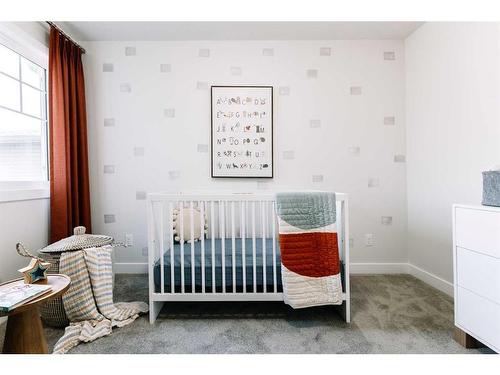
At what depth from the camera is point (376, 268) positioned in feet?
8.61

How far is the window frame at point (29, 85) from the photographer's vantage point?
5.97ft

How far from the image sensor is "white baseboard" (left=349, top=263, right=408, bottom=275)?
2609 mm

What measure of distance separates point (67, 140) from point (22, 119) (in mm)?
303

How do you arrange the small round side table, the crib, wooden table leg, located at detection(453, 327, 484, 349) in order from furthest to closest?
the crib
wooden table leg, located at detection(453, 327, 484, 349)
the small round side table

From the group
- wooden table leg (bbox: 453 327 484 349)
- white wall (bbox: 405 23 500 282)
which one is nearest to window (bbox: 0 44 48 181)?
wooden table leg (bbox: 453 327 484 349)

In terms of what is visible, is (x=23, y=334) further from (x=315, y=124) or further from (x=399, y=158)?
(x=399, y=158)

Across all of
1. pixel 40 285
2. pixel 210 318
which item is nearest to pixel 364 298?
pixel 210 318

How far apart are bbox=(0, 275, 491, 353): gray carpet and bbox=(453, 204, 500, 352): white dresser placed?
0.18 metres

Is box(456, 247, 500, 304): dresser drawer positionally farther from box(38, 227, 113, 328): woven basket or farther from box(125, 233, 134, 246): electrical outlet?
box(125, 233, 134, 246): electrical outlet

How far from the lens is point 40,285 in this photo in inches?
48.4

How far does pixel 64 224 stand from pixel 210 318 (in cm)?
133

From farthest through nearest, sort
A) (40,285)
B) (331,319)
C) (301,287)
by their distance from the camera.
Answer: (331,319) < (301,287) < (40,285)

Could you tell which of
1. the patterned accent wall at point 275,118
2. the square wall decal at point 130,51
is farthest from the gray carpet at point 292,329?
the square wall decal at point 130,51
